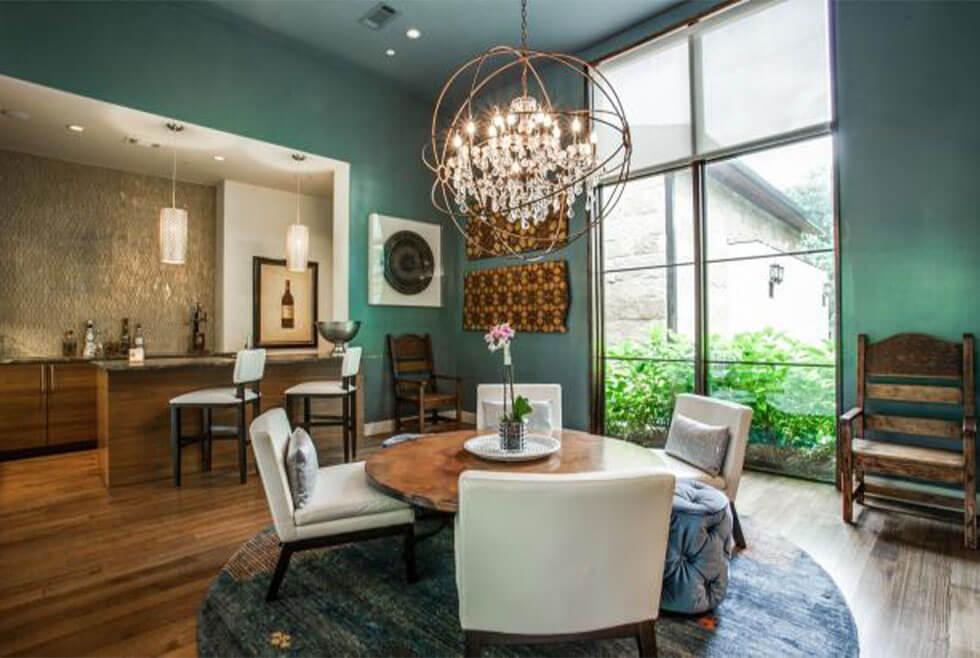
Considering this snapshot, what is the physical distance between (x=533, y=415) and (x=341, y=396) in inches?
78.9

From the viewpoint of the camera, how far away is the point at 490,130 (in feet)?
9.88

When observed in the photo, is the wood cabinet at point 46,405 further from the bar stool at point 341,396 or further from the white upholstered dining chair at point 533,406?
the white upholstered dining chair at point 533,406

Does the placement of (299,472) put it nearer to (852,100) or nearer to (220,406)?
(220,406)

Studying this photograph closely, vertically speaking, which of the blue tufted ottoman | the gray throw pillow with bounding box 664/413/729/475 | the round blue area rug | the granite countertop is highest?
the granite countertop

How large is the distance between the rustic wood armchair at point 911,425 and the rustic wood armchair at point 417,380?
11.5 feet

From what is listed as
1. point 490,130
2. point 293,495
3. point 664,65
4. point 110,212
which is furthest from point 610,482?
point 110,212

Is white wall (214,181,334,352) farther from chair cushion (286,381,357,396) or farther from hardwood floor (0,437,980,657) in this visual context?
hardwood floor (0,437,980,657)

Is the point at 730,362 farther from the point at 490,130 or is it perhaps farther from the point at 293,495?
the point at 293,495

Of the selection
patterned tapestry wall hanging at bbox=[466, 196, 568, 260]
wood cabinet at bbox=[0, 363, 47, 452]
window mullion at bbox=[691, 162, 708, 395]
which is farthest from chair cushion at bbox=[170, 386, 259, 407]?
window mullion at bbox=[691, 162, 708, 395]

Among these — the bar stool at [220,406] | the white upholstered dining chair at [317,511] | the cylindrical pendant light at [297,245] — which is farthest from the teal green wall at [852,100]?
the white upholstered dining chair at [317,511]

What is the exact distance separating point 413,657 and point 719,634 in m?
1.19

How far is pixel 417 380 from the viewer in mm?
5512

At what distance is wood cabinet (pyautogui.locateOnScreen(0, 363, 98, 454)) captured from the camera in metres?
4.36

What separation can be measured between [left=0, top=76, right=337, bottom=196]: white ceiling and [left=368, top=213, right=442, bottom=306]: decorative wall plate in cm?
92
